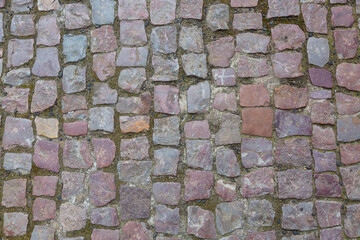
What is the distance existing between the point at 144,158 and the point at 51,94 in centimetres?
85

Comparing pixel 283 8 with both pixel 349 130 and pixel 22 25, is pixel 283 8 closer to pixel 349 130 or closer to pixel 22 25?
pixel 349 130

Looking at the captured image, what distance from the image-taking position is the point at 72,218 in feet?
8.59

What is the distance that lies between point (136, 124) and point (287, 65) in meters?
1.18

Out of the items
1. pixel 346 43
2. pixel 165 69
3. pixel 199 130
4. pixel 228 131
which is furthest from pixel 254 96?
pixel 346 43

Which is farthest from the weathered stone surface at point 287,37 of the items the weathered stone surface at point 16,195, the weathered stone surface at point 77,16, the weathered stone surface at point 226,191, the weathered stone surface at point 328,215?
the weathered stone surface at point 16,195

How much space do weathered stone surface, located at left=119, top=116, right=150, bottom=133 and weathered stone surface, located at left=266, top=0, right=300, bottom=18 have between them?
1.19m

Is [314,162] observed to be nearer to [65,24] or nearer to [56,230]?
[56,230]

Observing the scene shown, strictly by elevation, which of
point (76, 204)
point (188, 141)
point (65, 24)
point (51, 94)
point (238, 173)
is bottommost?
point (76, 204)

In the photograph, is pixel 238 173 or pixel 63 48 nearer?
pixel 238 173

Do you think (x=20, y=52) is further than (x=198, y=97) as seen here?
Yes

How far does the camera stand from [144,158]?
2637mm

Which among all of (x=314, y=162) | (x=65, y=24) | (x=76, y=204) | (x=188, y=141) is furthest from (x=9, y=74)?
(x=314, y=162)

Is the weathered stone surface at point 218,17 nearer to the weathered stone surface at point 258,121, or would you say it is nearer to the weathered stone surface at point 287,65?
the weathered stone surface at point 287,65

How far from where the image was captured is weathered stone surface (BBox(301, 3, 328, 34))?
2678mm
